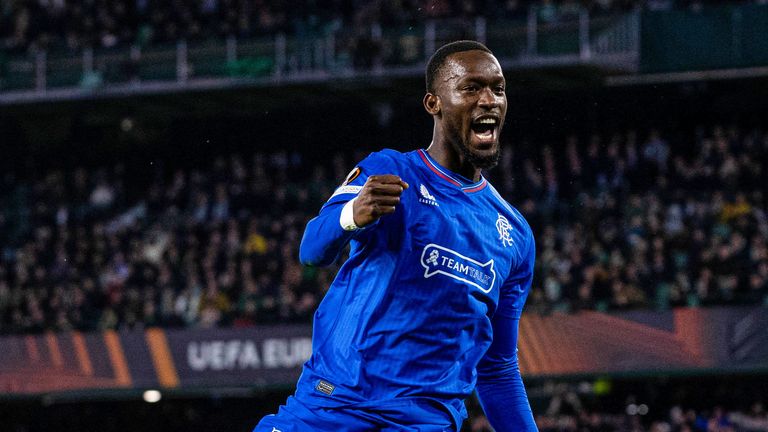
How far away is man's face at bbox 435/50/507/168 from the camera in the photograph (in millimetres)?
4676

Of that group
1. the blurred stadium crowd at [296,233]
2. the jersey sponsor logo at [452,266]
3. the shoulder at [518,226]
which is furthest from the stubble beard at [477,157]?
the blurred stadium crowd at [296,233]

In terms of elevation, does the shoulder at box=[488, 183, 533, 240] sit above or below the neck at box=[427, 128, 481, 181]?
below

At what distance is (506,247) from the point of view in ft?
16.0

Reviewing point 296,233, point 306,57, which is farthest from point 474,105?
point 306,57

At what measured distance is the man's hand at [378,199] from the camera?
4137mm

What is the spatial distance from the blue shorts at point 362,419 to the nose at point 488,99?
105 centimetres

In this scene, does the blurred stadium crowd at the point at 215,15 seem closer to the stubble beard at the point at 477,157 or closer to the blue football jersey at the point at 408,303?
the stubble beard at the point at 477,157

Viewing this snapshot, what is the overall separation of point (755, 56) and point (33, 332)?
1325 cm

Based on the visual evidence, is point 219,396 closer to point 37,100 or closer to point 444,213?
point 37,100

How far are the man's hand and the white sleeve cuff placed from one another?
1.4 inches

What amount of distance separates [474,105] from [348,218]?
28.5 inches

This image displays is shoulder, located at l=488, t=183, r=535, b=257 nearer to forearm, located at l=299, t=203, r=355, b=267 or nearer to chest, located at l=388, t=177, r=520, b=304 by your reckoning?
chest, located at l=388, t=177, r=520, b=304

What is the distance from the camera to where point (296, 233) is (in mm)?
22375

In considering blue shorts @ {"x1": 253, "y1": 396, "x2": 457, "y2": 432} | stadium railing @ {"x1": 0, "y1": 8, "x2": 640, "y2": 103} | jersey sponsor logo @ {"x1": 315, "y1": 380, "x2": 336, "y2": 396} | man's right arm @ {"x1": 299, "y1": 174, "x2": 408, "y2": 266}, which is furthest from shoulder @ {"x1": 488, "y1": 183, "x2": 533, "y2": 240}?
stadium railing @ {"x1": 0, "y1": 8, "x2": 640, "y2": 103}
